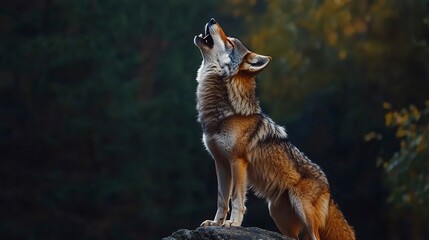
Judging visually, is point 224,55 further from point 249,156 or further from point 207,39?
point 249,156

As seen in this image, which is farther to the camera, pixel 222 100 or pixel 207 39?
pixel 207 39

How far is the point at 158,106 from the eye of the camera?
34.2 meters

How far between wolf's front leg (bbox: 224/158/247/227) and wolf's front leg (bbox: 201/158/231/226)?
183 millimetres

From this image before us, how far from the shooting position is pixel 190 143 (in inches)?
1341

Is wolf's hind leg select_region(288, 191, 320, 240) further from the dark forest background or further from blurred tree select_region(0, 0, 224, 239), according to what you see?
blurred tree select_region(0, 0, 224, 239)

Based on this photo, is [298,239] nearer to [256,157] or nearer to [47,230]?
[256,157]

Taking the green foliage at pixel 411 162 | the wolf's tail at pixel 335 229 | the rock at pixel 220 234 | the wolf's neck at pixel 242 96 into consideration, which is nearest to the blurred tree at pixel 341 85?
the green foliage at pixel 411 162

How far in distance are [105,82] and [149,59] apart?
12.6 ft

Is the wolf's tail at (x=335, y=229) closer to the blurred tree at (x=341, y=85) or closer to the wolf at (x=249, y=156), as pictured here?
the wolf at (x=249, y=156)

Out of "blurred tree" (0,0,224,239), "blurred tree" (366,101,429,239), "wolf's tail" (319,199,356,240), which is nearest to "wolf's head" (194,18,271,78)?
"wolf's tail" (319,199,356,240)

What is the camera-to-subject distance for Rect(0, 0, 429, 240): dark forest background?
3006 cm

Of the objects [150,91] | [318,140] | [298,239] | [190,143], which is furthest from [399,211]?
[298,239]

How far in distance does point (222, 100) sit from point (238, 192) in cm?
115

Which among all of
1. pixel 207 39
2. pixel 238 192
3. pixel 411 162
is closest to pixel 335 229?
pixel 238 192
